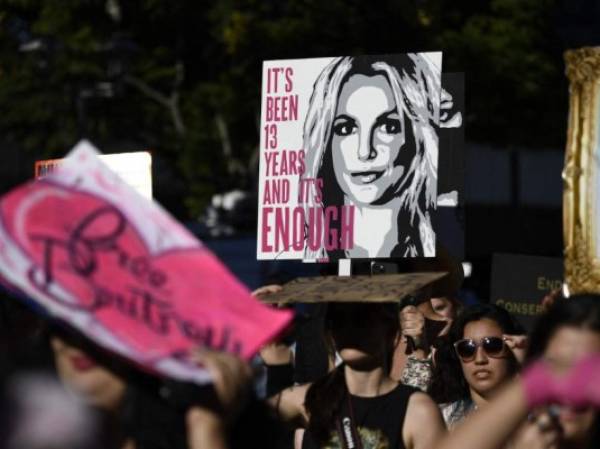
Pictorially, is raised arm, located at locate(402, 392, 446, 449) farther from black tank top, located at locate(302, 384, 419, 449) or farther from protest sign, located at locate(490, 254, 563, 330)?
protest sign, located at locate(490, 254, 563, 330)

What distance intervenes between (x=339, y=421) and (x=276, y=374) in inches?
130

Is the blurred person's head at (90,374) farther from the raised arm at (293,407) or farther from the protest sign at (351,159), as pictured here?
the protest sign at (351,159)

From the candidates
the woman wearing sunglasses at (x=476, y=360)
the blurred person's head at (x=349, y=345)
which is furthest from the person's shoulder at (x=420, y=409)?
the woman wearing sunglasses at (x=476, y=360)

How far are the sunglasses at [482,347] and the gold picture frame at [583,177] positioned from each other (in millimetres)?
1931

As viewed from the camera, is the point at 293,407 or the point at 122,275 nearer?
the point at 122,275

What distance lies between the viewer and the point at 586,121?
26.8 feet

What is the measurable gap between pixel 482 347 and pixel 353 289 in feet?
6.71

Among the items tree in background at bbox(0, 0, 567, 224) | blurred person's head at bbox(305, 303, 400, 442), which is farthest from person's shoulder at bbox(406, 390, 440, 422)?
tree in background at bbox(0, 0, 567, 224)

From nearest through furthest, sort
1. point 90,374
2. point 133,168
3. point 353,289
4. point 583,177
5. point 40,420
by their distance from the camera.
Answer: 1. point 40,420
2. point 90,374
3. point 353,289
4. point 133,168
5. point 583,177

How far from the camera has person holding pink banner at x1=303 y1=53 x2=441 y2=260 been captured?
7191 millimetres

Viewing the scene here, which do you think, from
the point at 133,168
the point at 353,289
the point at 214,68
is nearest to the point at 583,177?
the point at 133,168

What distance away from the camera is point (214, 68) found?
2580cm

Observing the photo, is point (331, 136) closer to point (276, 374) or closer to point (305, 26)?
point (276, 374)

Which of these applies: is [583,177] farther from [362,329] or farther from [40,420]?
[40,420]
